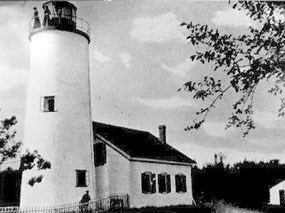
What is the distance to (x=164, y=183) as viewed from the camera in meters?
9.06

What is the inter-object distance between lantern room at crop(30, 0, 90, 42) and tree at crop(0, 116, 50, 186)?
1.25m

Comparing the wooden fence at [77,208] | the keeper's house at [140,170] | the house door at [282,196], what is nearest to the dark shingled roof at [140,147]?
the keeper's house at [140,170]

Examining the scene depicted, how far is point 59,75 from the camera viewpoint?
7086 millimetres

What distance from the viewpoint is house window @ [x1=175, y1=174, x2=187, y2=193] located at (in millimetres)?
8337

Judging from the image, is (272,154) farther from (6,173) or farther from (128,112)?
(6,173)

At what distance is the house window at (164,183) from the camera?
355 inches

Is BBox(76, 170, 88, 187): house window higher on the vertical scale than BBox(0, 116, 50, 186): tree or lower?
lower

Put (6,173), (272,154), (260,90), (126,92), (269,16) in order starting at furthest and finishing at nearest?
(6,173), (126,92), (272,154), (260,90), (269,16)

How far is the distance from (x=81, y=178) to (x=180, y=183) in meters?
2.15

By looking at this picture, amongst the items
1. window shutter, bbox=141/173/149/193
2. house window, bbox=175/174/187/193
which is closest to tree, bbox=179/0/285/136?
house window, bbox=175/174/187/193

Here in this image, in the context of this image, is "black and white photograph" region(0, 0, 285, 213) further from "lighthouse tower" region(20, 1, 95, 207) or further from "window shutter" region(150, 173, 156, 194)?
"window shutter" region(150, 173, 156, 194)

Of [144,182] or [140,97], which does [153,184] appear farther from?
[140,97]

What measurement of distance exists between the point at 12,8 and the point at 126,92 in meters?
1.57

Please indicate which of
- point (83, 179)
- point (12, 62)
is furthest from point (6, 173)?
point (12, 62)
